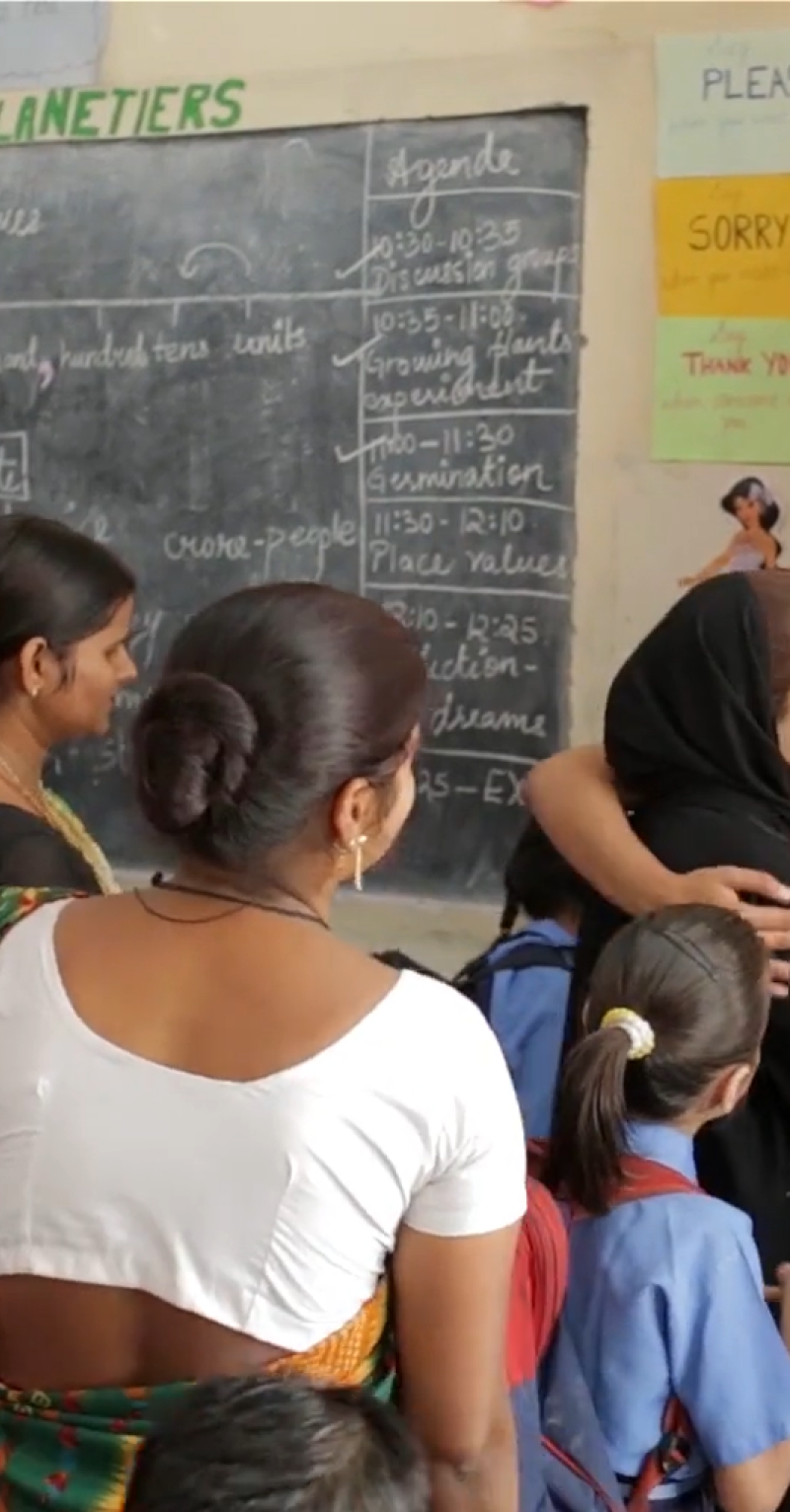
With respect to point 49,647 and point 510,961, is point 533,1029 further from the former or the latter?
point 49,647

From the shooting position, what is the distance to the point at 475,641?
2824mm

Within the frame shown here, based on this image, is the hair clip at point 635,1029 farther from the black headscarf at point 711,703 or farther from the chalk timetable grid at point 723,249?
the chalk timetable grid at point 723,249

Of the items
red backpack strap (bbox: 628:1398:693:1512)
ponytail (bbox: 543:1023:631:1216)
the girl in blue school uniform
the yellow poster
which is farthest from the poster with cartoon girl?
red backpack strap (bbox: 628:1398:693:1512)

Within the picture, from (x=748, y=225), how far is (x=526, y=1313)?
181cm

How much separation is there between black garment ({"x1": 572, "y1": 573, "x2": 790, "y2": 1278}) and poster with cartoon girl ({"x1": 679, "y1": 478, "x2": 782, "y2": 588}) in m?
1.04

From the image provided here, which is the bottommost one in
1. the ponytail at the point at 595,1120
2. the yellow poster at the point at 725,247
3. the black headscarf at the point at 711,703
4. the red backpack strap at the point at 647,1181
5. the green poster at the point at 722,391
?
the red backpack strap at the point at 647,1181

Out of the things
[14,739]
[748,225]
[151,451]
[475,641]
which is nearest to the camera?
[14,739]

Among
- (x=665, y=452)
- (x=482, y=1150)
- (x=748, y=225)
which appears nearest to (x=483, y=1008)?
(x=482, y=1150)

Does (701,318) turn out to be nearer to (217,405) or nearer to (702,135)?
(702,135)

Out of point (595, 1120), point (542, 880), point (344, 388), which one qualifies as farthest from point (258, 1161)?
point (344, 388)

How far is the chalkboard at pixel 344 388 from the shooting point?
271 centimetres

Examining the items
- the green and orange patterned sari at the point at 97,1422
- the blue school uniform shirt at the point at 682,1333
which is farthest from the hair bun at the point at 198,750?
the blue school uniform shirt at the point at 682,1333

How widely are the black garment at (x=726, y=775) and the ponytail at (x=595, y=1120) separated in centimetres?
21

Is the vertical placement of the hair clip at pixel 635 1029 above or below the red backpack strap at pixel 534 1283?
above
